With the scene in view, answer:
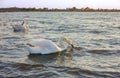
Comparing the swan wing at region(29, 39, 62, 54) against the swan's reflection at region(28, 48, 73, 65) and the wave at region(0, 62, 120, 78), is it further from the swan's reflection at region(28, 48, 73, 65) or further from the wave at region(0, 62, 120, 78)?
the wave at region(0, 62, 120, 78)

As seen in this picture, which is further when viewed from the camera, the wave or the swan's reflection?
the swan's reflection

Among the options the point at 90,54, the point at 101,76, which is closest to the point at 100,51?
the point at 90,54

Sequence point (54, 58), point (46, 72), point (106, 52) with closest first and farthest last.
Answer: point (46, 72) → point (54, 58) → point (106, 52)

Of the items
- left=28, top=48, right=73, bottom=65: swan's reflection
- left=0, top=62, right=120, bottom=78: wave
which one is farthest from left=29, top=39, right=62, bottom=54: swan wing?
left=0, top=62, right=120, bottom=78: wave

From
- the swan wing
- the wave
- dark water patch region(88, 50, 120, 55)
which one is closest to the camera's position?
the wave

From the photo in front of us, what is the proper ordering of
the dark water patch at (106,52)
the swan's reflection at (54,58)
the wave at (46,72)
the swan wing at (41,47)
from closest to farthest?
the wave at (46,72), the swan's reflection at (54,58), the swan wing at (41,47), the dark water patch at (106,52)

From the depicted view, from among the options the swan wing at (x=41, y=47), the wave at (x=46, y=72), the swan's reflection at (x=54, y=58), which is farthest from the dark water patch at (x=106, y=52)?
the wave at (x=46, y=72)

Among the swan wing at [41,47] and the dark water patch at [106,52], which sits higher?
the swan wing at [41,47]

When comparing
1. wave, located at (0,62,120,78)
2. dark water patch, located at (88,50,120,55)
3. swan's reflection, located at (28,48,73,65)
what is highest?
wave, located at (0,62,120,78)

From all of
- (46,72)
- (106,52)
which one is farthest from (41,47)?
(106,52)

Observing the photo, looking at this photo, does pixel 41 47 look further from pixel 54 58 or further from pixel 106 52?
pixel 106 52

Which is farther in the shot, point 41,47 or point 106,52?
point 106,52

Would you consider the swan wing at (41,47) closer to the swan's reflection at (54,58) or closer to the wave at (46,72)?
the swan's reflection at (54,58)

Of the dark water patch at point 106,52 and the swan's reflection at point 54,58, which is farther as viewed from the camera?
the dark water patch at point 106,52
